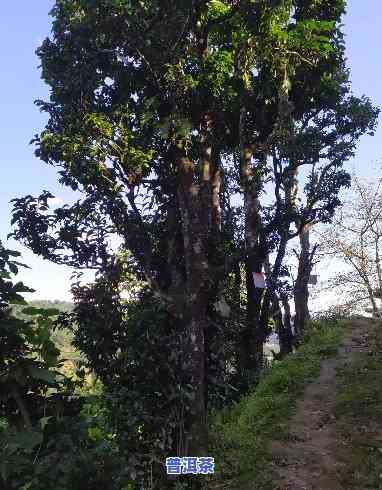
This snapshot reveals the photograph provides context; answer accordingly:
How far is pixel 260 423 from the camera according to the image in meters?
10.2

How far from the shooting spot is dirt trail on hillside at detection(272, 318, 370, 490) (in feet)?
24.6

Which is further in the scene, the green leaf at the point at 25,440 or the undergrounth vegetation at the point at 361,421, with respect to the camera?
the undergrounth vegetation at the point at 361,421

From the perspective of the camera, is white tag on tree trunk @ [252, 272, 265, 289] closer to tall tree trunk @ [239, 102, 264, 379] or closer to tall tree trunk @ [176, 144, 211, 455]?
tall tree trunk @ [239, 102, 264, 379]

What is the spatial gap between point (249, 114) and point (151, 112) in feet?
13.9

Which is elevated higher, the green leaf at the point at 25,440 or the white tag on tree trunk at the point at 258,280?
the white tag on tree trunk at the point at 258,280

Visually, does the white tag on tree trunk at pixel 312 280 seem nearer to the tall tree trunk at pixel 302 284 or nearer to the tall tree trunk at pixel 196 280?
the tall tree trunk at pixel 302 284

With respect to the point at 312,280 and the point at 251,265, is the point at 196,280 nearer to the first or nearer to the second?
the point at 251,265

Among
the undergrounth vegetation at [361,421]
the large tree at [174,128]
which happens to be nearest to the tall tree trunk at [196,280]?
the large tree at [174,128]

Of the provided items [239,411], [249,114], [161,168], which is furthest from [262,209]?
[239,411]

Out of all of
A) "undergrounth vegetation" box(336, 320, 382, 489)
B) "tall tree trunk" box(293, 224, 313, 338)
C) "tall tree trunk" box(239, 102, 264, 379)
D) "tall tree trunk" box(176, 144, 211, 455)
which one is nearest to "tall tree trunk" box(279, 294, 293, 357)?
"tall tree trunk" box(293, 224, 313, 338)

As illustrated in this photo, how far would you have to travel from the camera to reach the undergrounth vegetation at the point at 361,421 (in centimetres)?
728

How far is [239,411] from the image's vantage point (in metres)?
11.6

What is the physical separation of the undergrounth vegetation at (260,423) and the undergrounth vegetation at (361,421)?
117 centimetres

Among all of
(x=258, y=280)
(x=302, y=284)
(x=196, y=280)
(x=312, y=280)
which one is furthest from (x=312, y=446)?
(x=302, y=284)
